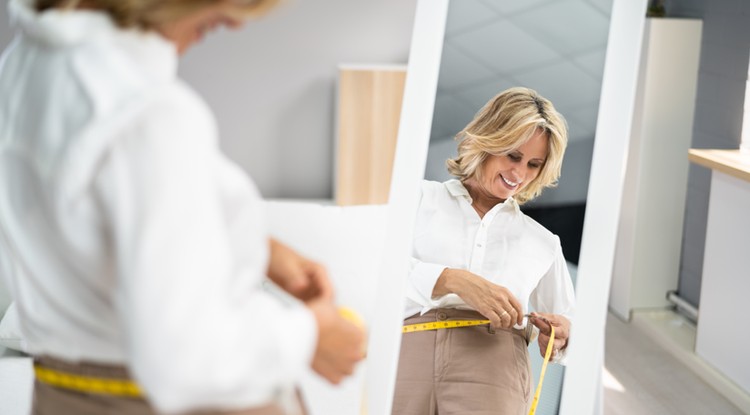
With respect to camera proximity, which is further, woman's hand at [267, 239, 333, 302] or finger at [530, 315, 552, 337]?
finger at [530, 315, 552, 337]

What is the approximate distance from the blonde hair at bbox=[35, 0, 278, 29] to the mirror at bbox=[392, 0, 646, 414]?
91cm

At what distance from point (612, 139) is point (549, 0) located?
1.04 ft

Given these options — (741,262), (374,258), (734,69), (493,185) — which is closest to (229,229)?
(493,185)

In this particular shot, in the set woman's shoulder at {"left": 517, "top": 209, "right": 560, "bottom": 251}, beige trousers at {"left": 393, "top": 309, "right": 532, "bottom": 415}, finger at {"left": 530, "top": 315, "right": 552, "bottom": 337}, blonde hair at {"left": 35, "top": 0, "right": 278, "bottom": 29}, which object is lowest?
beige trousers at {"left": 393, "top": 309, "right": 532, "bottom": 415}

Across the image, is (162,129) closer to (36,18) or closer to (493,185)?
(36,18)

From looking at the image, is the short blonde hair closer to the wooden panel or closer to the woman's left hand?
the woman's left hand

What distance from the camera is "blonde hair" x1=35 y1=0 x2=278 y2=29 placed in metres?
0.88

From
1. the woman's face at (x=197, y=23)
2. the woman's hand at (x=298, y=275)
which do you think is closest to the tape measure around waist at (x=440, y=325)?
the woman's hand at (x=298, y=275)

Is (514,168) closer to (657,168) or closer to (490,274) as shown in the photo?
(490,274)

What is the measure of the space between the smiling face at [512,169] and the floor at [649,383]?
1.57 metres

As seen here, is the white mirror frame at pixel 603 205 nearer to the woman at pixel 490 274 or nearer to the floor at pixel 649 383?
the woman at pixel 490 274

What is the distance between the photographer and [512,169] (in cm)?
170

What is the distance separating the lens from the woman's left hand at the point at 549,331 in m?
1.74

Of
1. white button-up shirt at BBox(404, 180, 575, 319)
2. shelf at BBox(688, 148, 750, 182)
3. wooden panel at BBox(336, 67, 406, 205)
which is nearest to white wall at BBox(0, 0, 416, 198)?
wooden panel at BBox(336, 67, 406, 205)
